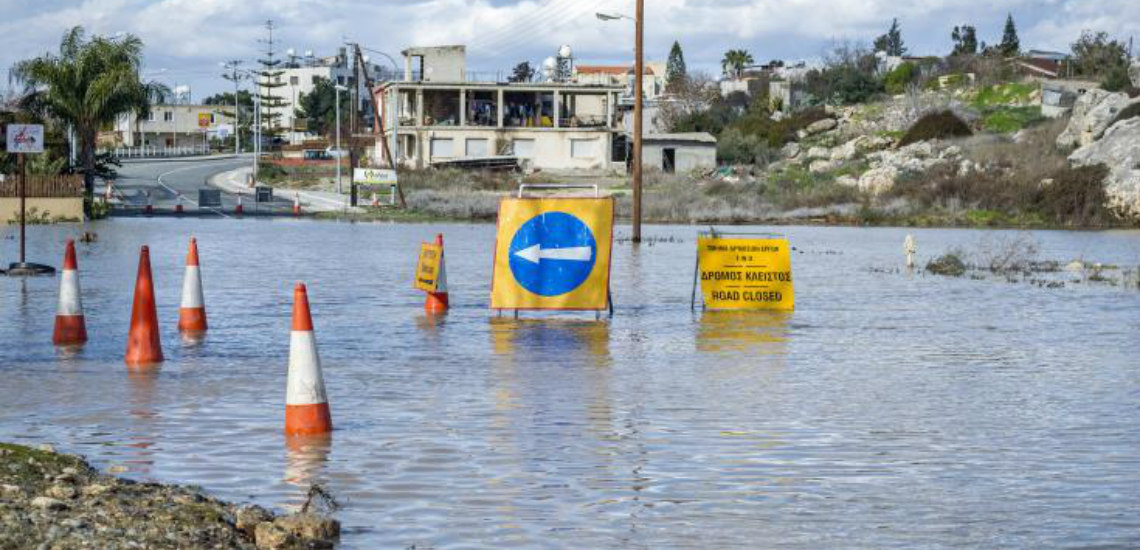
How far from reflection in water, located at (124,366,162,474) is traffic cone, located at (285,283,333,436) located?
0.85m

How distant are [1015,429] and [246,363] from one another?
665 centimetres

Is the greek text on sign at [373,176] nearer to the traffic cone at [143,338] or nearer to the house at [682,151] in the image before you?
the house at [682,151]

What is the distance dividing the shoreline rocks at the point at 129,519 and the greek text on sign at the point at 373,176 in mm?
59420

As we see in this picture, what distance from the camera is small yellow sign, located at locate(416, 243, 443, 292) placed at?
2033 cm

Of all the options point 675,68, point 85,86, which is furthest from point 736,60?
point 85,86

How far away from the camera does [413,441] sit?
34.7 feet

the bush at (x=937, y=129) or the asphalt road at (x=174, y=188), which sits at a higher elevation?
the bush at (x=937, y=129)

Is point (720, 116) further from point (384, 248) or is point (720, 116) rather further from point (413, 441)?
point (413, 441)

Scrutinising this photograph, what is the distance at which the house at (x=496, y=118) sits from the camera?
106 m

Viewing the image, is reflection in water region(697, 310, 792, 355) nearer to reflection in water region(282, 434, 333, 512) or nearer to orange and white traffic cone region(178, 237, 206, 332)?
orange and white traffic cone region(178, 237, 206, 332)

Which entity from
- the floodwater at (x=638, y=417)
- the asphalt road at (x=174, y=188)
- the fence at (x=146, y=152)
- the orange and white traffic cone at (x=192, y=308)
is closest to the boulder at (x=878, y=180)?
the asphalt road at (x=174, y=188)

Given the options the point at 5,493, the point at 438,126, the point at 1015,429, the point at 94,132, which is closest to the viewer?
the point at 5,493

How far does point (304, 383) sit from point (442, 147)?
95473 millimetres

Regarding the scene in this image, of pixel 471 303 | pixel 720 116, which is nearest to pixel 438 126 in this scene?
pixel 720 116
